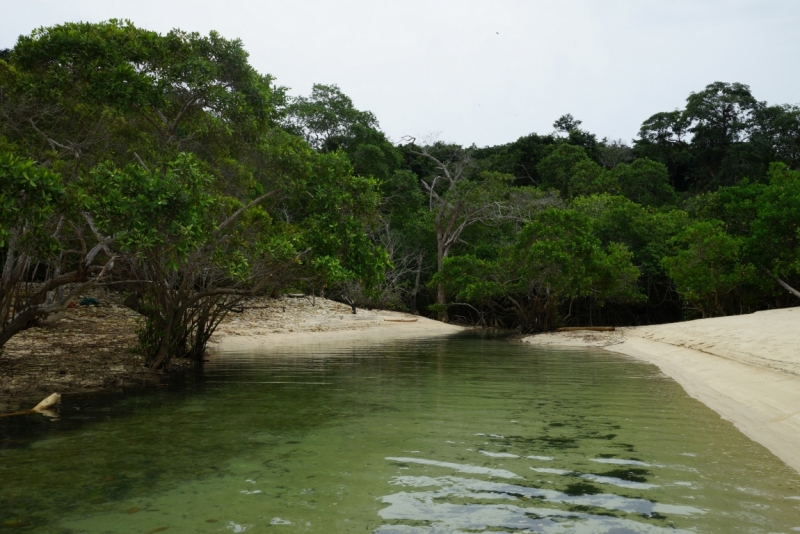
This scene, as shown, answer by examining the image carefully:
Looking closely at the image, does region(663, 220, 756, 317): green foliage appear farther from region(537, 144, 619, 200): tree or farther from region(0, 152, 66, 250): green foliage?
region(0, 152, 66, 250): green foliage

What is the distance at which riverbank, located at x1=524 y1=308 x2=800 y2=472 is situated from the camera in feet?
22.5

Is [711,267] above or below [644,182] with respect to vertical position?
below

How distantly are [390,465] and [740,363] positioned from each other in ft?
28.9

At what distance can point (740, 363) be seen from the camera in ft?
37.7

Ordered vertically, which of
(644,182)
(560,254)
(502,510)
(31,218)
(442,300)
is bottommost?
(502,510)

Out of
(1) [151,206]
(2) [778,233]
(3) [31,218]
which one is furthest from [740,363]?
(2) [778,233]

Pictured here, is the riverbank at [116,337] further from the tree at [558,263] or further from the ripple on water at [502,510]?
the ripple on water at [502,510]

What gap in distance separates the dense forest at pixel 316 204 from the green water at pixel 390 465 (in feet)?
7.51

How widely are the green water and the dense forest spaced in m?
2.29

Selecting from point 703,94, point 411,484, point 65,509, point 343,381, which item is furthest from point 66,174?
point 703,94

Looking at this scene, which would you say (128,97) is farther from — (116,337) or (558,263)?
(558,263)

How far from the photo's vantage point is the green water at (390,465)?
411cm

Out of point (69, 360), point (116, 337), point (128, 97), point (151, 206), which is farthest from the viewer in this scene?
point (116, 337)

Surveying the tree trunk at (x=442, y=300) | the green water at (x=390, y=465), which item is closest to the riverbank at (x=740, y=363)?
the green water at (x=390, y=465)
